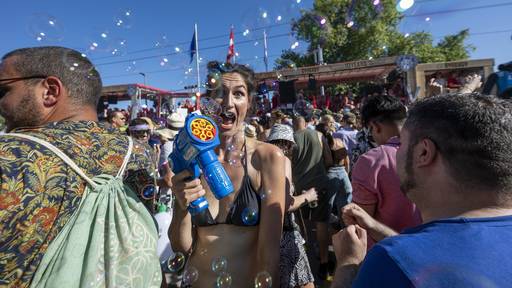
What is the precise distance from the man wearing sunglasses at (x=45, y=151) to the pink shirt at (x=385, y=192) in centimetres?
125

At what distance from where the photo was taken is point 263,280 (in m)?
1.58

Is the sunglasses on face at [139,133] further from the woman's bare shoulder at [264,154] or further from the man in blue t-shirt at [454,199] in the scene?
the man in blue t-shirt at [454,199]

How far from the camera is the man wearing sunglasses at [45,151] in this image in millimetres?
938

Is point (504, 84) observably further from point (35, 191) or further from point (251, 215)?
point (35, 191)

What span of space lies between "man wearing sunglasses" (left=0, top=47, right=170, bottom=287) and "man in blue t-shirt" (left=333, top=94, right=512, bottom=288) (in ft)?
3.17

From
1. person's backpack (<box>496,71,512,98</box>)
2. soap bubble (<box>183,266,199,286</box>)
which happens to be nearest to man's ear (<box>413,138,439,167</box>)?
soap bubble (<box>183,266,199,286</box>)

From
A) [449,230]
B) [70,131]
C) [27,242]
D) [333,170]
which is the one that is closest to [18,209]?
[27,242]

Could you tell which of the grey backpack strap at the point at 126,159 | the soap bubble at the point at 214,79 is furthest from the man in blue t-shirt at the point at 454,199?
the soap bubble at the point at 214,79

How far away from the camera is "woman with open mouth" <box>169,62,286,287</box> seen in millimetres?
1604

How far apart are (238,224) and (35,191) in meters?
0.93

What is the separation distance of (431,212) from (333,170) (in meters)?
3.82

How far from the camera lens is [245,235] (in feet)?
5.38

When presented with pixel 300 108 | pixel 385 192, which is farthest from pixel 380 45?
pixel 385 192

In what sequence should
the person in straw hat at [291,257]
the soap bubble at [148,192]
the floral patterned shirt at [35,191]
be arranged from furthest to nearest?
the person in straw hat at [291,257]
the soap bubble at [148,192]
the floral patterned shirt at [35,191]
